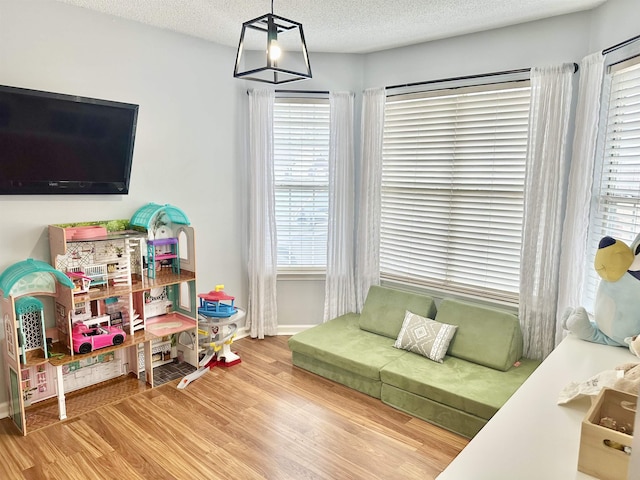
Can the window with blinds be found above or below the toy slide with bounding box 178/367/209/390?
above

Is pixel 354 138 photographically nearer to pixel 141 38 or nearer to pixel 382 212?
pixel 382 212

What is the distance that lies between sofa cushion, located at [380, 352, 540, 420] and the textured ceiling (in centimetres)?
244

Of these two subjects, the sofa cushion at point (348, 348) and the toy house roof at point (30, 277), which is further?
the sofa cushion at point (348, 348)

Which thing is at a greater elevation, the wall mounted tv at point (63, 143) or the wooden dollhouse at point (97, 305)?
the wall mounted tv at point (63, 143)

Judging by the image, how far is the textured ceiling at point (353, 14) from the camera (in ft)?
9.39

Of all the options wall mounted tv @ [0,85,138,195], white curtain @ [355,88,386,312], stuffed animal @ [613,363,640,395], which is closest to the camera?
stuffed animal @ [613,363,640,395]

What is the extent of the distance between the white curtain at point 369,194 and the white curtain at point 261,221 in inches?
32.2

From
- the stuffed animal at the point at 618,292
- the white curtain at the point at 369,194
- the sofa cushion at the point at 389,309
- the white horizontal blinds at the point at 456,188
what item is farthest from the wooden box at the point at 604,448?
the white curtain at the point at 369,194

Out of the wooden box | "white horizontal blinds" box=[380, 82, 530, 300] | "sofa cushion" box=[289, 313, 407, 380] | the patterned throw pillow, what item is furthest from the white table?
"white horizontal blinds" box=[380, 82, 530, 300]

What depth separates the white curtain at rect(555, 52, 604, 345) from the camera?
2730 millimetres

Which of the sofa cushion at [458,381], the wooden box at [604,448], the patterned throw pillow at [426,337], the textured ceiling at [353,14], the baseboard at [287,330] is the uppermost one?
the textured ceiling at [353,14]

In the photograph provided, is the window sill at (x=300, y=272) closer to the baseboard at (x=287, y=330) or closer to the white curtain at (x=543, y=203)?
the baseboard at (x=287, y=330)

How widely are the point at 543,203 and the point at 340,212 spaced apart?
1.73 metres

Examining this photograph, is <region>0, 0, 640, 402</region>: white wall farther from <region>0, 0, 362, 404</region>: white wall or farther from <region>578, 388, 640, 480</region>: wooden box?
<region>578, 388, 640, 480</region>: wooden box
